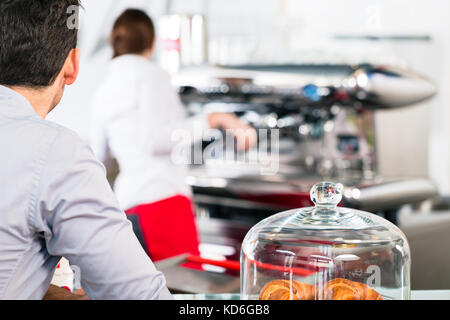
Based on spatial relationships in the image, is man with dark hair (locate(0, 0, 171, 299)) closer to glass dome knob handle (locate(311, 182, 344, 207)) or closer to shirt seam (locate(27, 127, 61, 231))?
shirt seam (locate(27, 127, 61, 231))

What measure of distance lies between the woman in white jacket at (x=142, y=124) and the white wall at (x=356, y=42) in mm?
490

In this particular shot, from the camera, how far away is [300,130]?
2.27 m

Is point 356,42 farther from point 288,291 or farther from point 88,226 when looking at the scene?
point 88,226

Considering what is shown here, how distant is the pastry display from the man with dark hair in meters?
0.14

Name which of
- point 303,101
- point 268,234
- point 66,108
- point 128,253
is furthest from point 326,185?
point 303,101

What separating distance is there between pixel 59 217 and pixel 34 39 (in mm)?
203

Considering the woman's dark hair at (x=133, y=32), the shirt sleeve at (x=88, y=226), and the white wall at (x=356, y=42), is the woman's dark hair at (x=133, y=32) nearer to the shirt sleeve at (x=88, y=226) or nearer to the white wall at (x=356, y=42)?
the white wall at (x=356, y=42)

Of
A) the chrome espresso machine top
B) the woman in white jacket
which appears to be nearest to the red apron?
the woman in white jacket

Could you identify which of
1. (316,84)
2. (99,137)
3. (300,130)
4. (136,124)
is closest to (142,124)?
(136,124)

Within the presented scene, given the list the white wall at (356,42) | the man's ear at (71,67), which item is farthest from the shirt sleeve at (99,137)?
the man's ear at (71,67)

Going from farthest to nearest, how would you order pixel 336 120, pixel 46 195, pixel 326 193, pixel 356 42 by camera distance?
pixel 356 42
pixel 336 120
pixel 326 193
pixel 46 195

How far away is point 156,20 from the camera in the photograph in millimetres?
3961

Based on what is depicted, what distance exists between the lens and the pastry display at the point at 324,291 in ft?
2.44

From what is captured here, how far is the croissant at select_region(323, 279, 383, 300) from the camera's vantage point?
0.74 m
